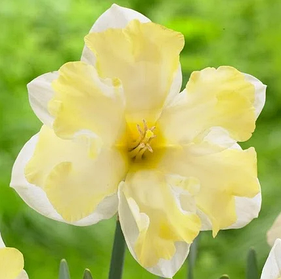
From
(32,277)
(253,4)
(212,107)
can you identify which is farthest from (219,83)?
(253,4)

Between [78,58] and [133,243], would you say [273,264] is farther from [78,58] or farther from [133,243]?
[78,58]

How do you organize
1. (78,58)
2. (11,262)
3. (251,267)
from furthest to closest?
(78,58) → (251,267) → (11,262)

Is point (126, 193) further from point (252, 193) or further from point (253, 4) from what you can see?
point (253, 4)

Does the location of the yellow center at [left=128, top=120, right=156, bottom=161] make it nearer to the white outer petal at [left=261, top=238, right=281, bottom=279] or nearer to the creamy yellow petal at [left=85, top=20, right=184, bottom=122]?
the creamy yellow petal at [left=85, top=20, right=184, bottom=122]

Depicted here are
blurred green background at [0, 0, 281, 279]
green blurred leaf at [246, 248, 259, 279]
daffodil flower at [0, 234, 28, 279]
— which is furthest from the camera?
blurred green background at [0, 0, 281, 279]

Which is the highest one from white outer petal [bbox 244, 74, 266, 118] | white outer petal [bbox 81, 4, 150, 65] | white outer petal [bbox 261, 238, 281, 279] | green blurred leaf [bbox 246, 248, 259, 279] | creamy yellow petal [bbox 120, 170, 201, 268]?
white outer petal [bbox 81, 4, 150, 65]

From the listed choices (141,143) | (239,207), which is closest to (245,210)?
(239,207)

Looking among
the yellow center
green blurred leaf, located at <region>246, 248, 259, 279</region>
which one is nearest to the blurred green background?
green blurred leaf, located at <region>246, 248, 259, 279</region>
